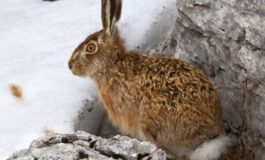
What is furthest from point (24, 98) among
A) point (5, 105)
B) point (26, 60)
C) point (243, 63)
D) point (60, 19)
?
point (243, 63)

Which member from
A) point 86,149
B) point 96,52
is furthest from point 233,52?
point 86,149

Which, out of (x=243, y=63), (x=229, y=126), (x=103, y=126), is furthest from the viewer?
(x=103, y=126)

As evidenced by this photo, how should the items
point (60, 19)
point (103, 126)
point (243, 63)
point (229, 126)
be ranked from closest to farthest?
1. point (243, 63)
2. point (229, 126)
3. point (103, 126)
4. point (60, 19)

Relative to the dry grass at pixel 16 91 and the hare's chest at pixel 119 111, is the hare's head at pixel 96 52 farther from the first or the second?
the dry grass at pixel 16 91

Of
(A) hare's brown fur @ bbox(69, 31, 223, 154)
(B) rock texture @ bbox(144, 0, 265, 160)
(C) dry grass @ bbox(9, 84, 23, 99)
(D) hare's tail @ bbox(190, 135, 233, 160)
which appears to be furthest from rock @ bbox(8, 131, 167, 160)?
(C) dry grass @ bbox(9, 84, 23, 99)

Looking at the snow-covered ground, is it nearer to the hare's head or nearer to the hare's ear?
the hare's head

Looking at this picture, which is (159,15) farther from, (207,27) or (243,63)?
(243,63)

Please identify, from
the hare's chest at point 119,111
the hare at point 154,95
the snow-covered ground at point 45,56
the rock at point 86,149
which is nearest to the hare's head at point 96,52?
the hare at point 154,95
